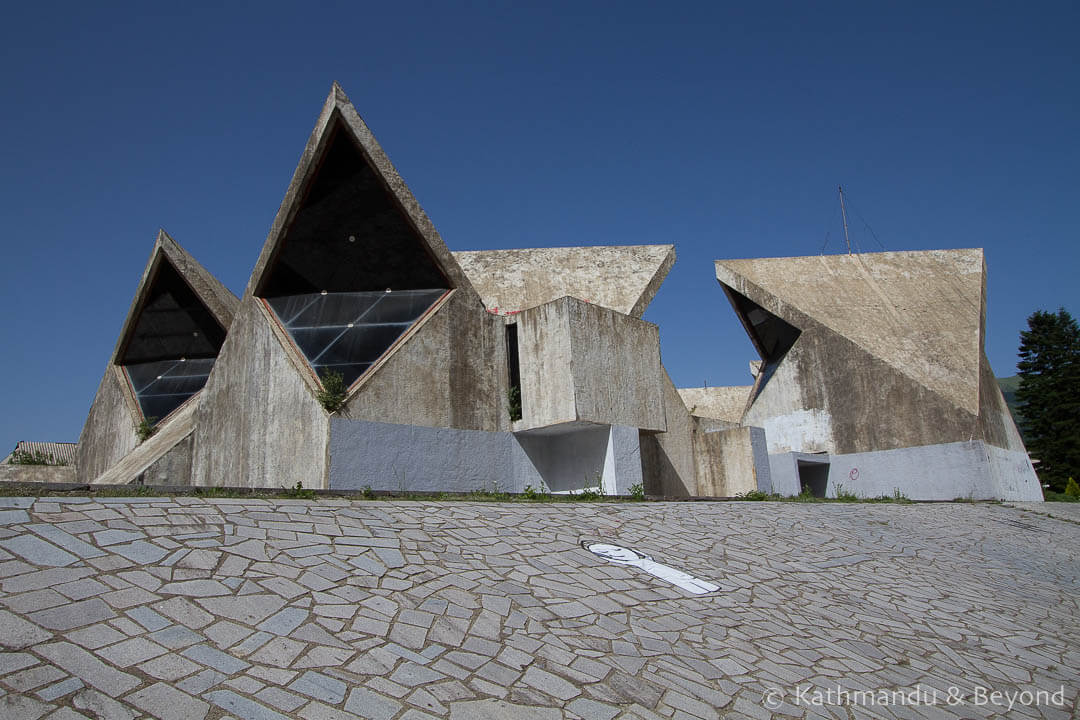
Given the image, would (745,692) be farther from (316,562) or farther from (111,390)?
(111,390)

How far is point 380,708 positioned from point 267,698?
1.62 feet

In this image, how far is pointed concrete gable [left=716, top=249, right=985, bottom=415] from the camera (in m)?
18.1

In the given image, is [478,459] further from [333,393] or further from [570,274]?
[570,274]

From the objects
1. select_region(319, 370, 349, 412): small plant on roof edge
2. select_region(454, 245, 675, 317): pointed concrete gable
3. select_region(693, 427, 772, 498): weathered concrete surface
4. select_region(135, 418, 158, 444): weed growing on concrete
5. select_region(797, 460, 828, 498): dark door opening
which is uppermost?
select_region(454, 245, 675, 317): pointed concrete gable

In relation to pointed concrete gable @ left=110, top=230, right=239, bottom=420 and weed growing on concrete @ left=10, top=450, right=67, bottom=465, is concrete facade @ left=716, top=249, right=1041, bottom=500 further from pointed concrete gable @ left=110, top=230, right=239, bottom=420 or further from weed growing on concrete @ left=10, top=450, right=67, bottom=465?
weed growing on concrete @ left=10, top=450, right=67, bottom=465

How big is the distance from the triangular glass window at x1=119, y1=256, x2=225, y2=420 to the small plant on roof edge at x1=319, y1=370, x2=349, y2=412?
733cm

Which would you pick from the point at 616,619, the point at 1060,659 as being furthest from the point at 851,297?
the point at 616,619

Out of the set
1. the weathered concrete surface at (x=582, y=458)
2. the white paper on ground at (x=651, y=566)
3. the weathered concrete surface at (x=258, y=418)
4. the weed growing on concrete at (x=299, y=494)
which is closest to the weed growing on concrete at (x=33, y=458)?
the weathered concrete surface at (x=258, y=418)

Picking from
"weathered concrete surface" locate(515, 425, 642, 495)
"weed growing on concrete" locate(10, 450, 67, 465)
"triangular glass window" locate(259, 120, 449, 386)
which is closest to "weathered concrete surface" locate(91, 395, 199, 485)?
"triangular glass window" locate(259, 120, 449, 386)

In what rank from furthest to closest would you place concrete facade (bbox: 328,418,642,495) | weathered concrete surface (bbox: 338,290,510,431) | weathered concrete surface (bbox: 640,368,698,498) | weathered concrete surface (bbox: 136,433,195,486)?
weathered concrete surface (bbox: 640,368,698,498) < weathered concrete surface (bbox: 136,433,195,486) < weathered concrete surface (bbox: 338,290,510,431) < concrete facade (bbox: 328,418,642,495)

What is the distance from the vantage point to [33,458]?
20047mm

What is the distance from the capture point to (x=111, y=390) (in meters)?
18.0

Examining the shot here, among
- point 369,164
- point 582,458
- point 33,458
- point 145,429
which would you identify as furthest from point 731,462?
point 33,458

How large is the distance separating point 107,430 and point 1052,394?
101ft
